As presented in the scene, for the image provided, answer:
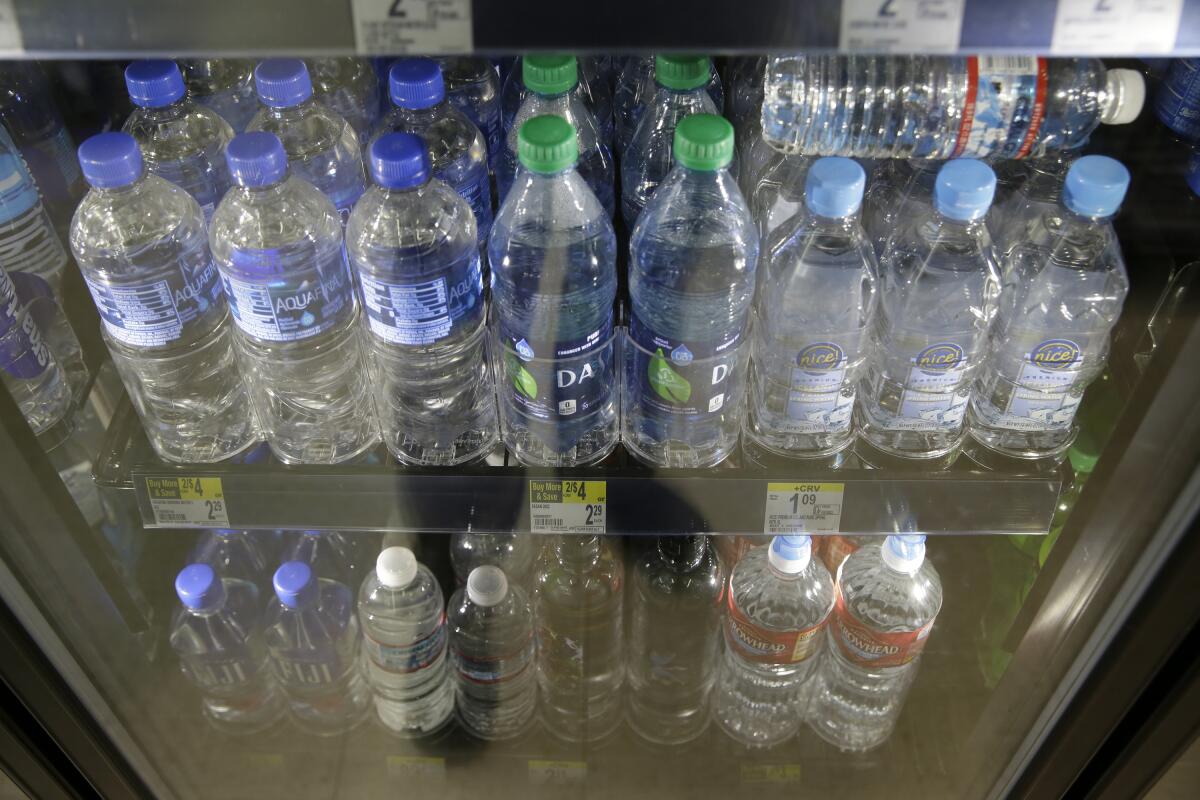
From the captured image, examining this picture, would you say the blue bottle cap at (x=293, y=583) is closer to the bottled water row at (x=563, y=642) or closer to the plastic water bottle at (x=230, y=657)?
the bottled water row at (x=563, y=642)

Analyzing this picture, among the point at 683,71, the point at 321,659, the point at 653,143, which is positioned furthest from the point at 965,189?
the point at 321,659

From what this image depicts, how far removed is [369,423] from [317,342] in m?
0.13

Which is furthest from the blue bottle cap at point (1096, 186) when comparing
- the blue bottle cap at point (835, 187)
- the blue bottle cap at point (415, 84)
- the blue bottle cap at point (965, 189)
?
the blue bottle cap at point (415, 84)

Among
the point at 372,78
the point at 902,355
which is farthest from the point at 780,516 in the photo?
the point at 372,78

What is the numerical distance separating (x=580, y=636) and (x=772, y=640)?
38 centimetres

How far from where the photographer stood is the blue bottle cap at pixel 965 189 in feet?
3.47

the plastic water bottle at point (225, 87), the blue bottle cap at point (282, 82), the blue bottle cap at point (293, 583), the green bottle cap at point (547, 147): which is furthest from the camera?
the blue bottle cap at point (293, 583)

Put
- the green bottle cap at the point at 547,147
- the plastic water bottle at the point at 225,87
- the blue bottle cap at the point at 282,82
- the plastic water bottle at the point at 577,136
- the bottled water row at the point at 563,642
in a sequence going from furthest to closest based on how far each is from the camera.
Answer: the bottled water row at the point at 563,642 < the plastic water bottle at the point at 225,87 < the plastic water bottle at the point at 577,136 < the blue bottle cap at the point at 282,82 < the green bottle cap at the point at 547,147

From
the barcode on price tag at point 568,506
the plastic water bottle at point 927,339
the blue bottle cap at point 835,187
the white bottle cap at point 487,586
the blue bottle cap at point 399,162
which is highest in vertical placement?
the blue bottle cap at point 399,162

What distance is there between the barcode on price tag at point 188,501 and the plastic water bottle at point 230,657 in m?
0.45

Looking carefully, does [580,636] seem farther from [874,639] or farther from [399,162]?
[399,162]

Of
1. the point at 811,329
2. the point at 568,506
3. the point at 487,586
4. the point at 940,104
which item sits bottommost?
the point at 487,586

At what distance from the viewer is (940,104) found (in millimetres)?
1190

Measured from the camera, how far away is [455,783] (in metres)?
1.77
